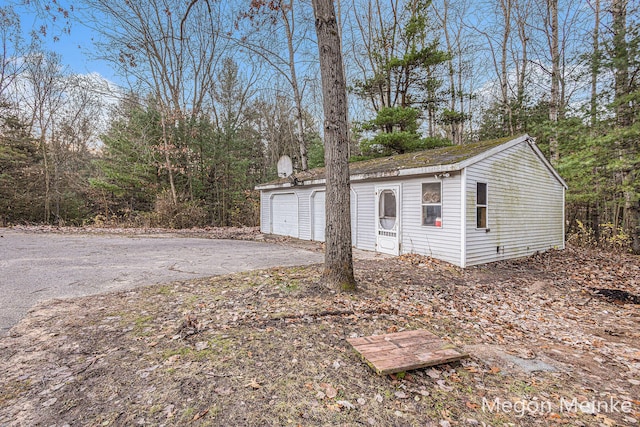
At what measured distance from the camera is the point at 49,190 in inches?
637

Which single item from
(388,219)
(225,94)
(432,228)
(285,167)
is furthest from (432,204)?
(225,94)

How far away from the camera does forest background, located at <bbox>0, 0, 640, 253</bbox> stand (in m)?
13.7

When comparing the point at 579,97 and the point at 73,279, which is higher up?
the point at 579,97

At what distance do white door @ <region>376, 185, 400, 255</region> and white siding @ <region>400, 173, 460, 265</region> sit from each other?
20 cm

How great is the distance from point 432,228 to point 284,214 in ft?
24.4

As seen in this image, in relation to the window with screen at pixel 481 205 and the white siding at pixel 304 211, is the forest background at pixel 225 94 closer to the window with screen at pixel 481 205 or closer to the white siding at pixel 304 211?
the white siding at pixel 304 211

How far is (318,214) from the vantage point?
12.2 m

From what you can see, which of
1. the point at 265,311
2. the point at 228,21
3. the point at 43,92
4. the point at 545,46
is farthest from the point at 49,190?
the point at 545,46

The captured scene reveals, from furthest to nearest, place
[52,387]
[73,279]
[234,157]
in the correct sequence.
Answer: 1. [234,157]
2. [73,279]
3. [52,387]

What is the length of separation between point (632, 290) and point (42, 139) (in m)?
23.3

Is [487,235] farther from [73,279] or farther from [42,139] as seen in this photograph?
[42,139]

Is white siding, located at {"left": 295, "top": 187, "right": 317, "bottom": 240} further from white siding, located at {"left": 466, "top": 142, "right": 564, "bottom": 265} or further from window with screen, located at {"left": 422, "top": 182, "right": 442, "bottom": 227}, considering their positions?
white siding, located at {"left": 466, "top": 142, "right": 564, "bottom": 265}

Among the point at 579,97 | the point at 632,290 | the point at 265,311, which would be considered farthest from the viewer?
the point at 579,97

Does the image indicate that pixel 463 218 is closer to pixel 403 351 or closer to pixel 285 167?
pixel 403 351
